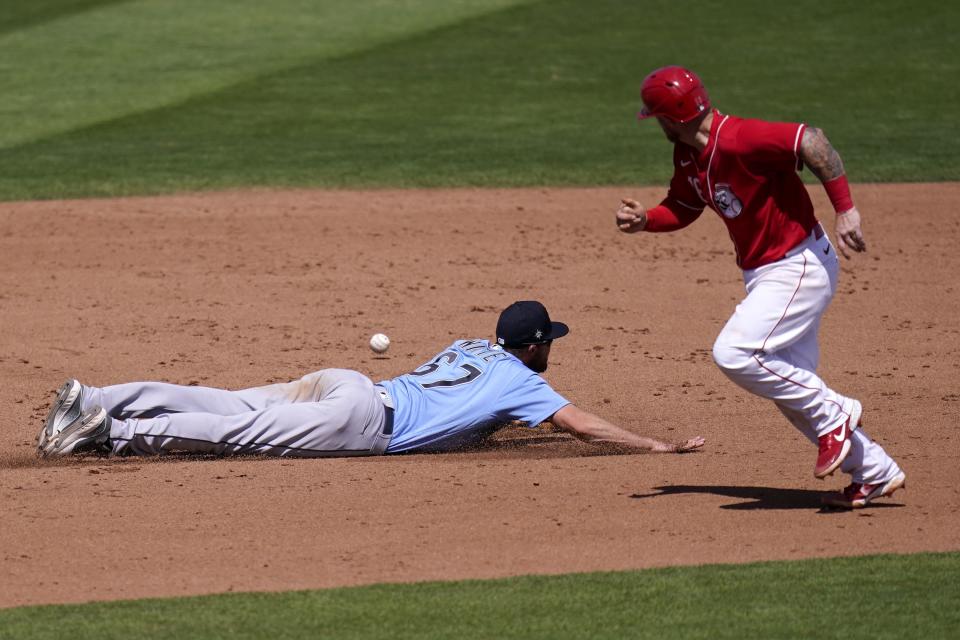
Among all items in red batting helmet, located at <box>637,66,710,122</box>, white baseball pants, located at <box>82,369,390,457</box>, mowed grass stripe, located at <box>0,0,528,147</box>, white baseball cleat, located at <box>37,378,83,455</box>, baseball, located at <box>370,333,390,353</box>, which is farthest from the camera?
mowed grass stripe, located at <box>0,0,528,147</box>

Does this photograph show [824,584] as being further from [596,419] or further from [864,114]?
[864,114]

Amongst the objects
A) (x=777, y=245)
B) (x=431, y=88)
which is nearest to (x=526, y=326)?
(x=777, y=245)

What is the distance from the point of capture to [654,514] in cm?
662

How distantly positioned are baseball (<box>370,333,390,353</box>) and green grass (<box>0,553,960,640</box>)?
13.2 ft

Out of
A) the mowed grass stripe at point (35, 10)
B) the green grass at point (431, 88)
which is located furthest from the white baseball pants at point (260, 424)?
the mowed grass stripe at point (35, 10)

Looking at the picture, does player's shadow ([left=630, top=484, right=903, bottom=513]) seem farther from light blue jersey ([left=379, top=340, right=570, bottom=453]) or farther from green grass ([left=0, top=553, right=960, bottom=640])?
green grass ([left=0, top=553, right=960, bottom=640])

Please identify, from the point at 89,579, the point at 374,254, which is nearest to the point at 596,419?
the point at 89,579

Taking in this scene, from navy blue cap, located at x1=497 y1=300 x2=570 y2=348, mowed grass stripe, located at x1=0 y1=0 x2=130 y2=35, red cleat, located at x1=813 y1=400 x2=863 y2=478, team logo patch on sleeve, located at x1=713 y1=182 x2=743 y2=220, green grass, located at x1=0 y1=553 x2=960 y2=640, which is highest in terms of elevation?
mowed grass stripe, located at x1=0 y1=0 x2=130 y2=35

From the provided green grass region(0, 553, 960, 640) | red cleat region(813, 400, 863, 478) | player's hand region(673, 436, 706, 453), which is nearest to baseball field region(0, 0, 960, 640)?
green grass region(0, 553, 960, 640)

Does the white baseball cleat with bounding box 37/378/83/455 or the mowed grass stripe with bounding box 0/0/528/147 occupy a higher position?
the mowed grass stripe with bounding box 0/0/528/147

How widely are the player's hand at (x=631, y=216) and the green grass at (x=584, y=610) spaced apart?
5.72 feet

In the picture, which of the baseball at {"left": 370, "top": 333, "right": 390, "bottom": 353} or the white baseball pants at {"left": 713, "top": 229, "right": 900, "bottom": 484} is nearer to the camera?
the white baseball pants at {"left": 713, "top": 229, "right": 900, "bottom": 484}

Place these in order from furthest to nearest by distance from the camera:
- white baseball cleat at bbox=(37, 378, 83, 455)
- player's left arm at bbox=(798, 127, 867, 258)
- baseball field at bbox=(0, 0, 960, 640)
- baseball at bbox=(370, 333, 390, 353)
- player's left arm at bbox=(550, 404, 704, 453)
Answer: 1. baseball at bbox=(370, 333, 390, 353)
2. white baseball cleat at bbox=(37, 378, 83, 455)
3. player's left arm at bbox=(550, 404, 704, 453)
4. player's left arm at bbox=(798, 127, 867, 258)
5. baseball field at bbox=(0, 0, 960, 640)

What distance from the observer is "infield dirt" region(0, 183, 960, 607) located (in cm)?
624
